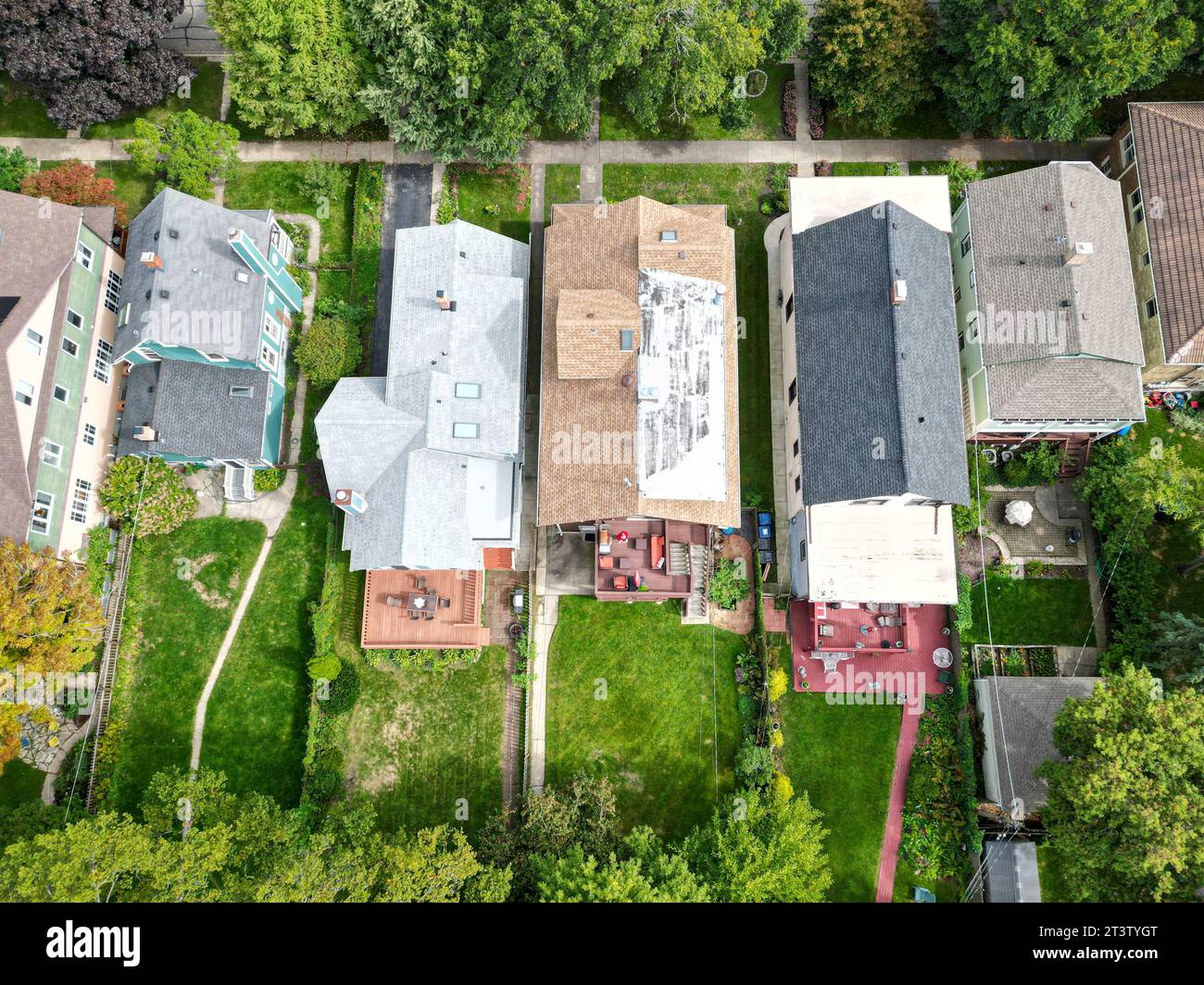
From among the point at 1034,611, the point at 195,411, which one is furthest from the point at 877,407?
the point at 195,411

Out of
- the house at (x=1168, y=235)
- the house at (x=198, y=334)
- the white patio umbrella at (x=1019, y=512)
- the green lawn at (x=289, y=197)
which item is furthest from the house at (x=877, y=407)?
the house at (x=198, y=334)

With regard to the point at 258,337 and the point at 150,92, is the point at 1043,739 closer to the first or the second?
the point at 258,337

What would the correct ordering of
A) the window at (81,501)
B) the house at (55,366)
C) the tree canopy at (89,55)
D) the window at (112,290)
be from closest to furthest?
the house at (55,366) < the window at (81,501) < the tree canopy at (89,55) < the window at (112,290)

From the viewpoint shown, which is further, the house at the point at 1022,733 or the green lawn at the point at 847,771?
the green lawn at the point at 847,771

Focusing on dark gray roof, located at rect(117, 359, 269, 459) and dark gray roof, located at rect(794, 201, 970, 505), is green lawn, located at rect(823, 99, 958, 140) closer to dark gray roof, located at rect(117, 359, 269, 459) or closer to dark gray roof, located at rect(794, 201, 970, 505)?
dark gray roof, located at rect(794, 201, 970, 505)

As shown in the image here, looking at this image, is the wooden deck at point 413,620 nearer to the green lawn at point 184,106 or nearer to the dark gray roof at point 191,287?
the dark gray roof at point 191,287

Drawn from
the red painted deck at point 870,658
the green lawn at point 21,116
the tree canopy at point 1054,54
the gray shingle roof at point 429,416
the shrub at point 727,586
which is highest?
the green lawn at point 21,116
